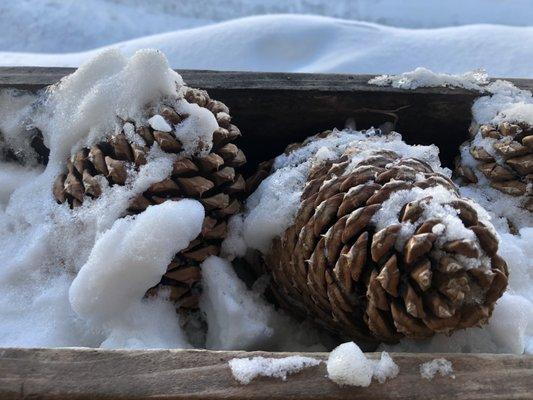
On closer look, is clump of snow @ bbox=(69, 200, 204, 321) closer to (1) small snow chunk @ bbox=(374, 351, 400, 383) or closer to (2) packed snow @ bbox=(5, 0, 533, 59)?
(1) small snow chunk @ bbox=(374, 351, 400, 383)

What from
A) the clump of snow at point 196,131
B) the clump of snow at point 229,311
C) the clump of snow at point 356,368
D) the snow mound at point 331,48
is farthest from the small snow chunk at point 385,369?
the snow mound at point 331,48

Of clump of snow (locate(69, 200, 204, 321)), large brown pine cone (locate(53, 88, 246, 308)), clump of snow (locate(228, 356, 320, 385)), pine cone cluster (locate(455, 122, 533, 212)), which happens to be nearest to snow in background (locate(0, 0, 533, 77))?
large brown pine cone (locate(53, 88, 246, 308))

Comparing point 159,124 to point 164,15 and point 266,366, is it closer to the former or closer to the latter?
point 266,366

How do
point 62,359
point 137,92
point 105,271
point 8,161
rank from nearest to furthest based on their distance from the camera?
point 62,359 < point 105,271 < point 137,92 < point 8,161

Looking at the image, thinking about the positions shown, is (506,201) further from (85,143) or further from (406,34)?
(406,34)

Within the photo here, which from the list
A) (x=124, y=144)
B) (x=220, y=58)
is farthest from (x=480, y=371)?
(x=220, y=58)

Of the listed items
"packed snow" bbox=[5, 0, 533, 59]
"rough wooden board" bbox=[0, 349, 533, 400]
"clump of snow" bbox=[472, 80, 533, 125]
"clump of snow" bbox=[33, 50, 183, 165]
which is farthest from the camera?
"packed snow" bbox=[5, 0, 533, 59]

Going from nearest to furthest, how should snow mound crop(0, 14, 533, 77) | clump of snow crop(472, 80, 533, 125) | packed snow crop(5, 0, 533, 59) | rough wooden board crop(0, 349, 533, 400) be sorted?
rough wooden board crop(0, 349, 533, 400) < clump of snow crop(472, 80, 533, 125) < snow mound crop(0, 14, 533, 77) < packed snow crop(5, 0, 533, 59)

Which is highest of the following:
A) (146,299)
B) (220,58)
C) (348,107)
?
(348,107)
